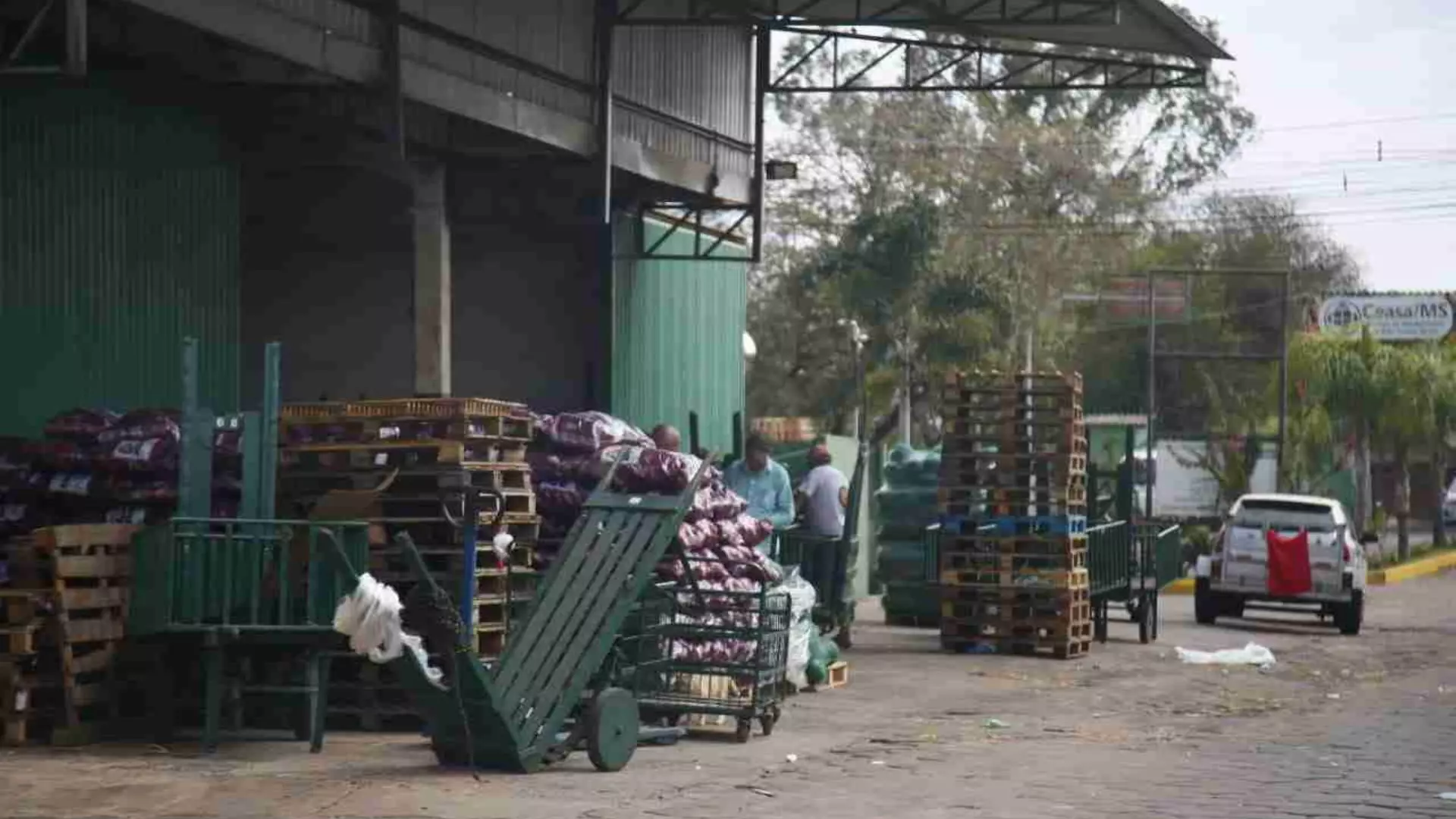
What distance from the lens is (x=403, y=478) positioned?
14781 millimetres

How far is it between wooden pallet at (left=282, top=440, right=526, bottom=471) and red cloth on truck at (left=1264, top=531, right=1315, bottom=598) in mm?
14651

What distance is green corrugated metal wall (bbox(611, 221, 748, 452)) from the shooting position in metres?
28.5

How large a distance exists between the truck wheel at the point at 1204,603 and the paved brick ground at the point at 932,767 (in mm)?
8440

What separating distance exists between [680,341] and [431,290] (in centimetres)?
738

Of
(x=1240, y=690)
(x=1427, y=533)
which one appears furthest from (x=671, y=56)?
(x=1427, y=533)

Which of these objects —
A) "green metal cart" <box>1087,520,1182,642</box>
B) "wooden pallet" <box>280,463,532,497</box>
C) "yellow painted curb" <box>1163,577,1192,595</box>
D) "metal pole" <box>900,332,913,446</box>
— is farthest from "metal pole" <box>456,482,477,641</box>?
"metal pole" <box>900,332,913,446</box>

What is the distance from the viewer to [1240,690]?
19.0 metres

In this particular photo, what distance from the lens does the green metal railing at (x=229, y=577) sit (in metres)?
13.4

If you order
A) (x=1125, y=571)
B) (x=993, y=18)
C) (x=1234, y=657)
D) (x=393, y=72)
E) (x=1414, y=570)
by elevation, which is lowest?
(x=1414, y=570)

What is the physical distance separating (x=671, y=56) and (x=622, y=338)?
140 inches

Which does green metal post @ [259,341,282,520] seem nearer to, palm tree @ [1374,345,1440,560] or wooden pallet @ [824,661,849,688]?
wooden pallet @ [824,661,849,688]

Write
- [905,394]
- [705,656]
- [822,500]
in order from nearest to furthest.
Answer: [705,656], [822,500], [905,394]

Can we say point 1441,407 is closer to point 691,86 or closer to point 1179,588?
point 1179,588

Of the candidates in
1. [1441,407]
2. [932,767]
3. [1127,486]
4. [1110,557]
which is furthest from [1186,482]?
[932,767]
